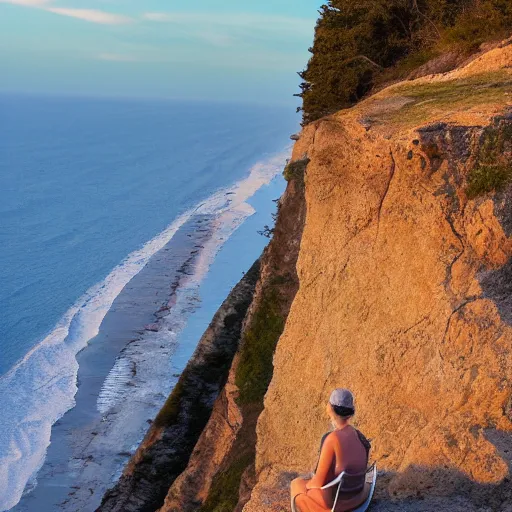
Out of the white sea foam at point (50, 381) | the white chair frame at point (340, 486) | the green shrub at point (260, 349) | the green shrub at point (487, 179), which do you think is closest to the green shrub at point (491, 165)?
the green shrub at point (487, 179)

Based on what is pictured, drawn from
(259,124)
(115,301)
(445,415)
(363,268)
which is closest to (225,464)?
(363,268)

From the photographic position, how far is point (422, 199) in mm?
11078

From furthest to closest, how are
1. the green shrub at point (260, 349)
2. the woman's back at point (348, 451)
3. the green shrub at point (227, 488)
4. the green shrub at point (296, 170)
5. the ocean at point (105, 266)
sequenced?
the ocean at point (105, 266) < the green shrub at point (260, 349) < the green shrub at point (296, 170) < the green shrub at point (227, 488) < the woman's back at point (348, 451)

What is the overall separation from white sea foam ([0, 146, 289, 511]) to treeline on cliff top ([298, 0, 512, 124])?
17162 millimetres

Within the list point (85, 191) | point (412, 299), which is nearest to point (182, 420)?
point (412, 299)

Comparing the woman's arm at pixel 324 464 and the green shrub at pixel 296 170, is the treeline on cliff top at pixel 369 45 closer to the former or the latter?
the green shrub at pixel 296 170

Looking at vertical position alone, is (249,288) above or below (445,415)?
below

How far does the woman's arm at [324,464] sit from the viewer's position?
717 cm

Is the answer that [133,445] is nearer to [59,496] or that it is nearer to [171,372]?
[59,496]

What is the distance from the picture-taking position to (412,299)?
35.4 feet

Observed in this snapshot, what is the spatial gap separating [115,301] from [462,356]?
36.1m

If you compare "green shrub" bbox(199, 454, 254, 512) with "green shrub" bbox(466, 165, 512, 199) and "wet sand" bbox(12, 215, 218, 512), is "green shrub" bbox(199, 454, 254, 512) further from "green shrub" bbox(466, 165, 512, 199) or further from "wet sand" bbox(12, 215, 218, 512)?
"green shrub" bbox(466, 165, 512, 199)

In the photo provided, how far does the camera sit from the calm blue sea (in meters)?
45.9

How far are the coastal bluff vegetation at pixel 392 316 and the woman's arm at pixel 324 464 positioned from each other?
51.4 inches
